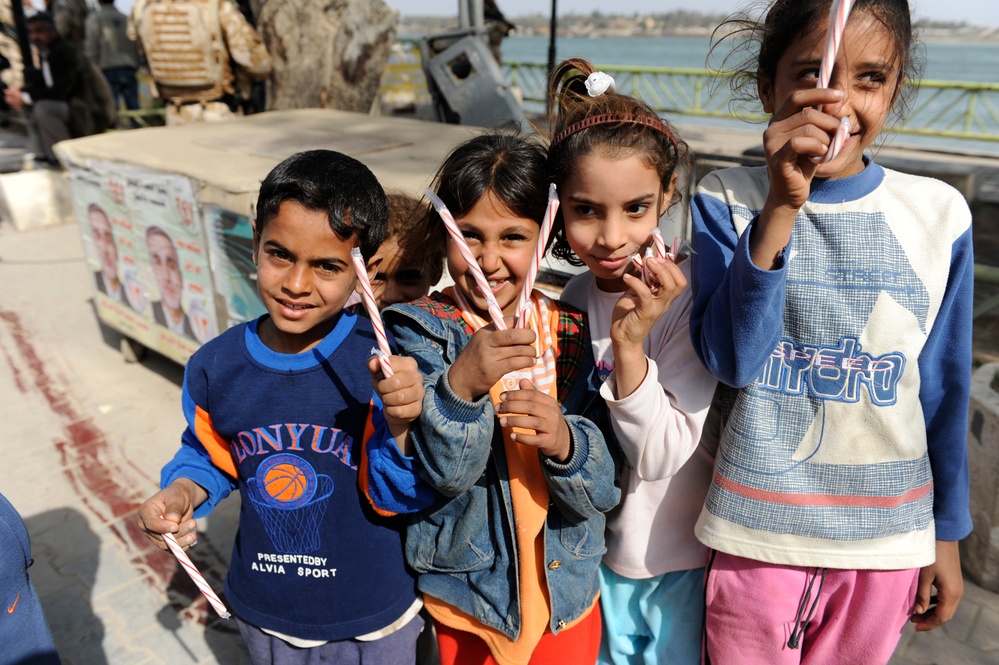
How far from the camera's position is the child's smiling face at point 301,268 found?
159 centimetres

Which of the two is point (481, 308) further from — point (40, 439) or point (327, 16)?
point (327, 16)

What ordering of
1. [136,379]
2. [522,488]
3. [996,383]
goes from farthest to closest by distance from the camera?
[136,379] → [996,383] → [522,488]

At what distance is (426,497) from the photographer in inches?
60.2

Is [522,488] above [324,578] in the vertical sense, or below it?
above

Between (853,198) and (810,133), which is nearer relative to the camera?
(810,133)

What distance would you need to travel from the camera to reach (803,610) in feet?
5.22

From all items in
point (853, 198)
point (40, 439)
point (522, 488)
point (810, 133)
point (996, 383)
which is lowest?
point (40, 439)

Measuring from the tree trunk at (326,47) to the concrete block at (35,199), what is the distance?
3.16 meters

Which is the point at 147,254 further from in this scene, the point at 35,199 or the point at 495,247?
the point at 35,199

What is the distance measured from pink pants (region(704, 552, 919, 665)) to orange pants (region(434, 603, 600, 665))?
0.97 ft

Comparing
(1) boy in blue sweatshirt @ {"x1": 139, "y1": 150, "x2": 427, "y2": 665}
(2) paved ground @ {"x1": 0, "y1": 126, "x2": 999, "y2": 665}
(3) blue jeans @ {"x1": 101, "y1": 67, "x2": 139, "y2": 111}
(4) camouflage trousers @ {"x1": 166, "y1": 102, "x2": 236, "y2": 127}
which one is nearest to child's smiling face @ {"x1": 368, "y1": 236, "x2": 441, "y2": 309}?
(1) boy in blue sweatshirt @ {"x1": 139, "y1": 150, "x2": 427, "y2": 665}

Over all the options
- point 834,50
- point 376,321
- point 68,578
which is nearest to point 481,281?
point 376,321

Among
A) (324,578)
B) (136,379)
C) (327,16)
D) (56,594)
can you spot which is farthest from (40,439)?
(327,16)

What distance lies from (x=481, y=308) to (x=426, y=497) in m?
0.42
